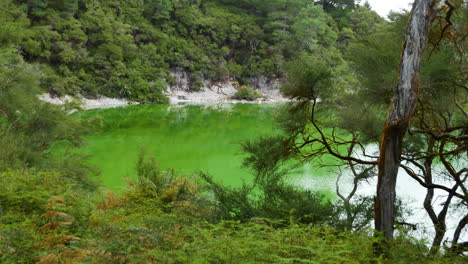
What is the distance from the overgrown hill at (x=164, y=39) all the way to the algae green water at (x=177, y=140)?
14.3ft

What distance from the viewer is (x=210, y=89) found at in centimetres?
3444

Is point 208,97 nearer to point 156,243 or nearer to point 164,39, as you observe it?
point 164,39

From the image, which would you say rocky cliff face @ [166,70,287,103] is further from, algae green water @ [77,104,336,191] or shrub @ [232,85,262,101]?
algae green water @ [77,104,336,191]

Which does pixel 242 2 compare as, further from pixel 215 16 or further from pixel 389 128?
pixel 389 128

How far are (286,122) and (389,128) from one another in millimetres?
1942

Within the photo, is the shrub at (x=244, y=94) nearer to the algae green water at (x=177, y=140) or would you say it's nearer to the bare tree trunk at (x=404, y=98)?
the algae green water at (x=177, y=140)

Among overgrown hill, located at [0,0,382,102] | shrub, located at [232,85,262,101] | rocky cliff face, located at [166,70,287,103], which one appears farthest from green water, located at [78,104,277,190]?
shrub, located at [232,85,262,101]

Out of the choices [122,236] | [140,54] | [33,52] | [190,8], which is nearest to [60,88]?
[33,52]

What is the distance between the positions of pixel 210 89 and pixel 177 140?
19.1m

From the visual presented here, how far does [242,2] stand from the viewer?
43.4 metres

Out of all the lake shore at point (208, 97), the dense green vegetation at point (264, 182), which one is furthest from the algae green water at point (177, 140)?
the lake shore at point (208, 97)

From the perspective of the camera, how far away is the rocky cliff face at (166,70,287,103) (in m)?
32.1

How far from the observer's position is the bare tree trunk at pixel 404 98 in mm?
2768

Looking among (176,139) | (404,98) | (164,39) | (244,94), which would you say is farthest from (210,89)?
(404,98)
